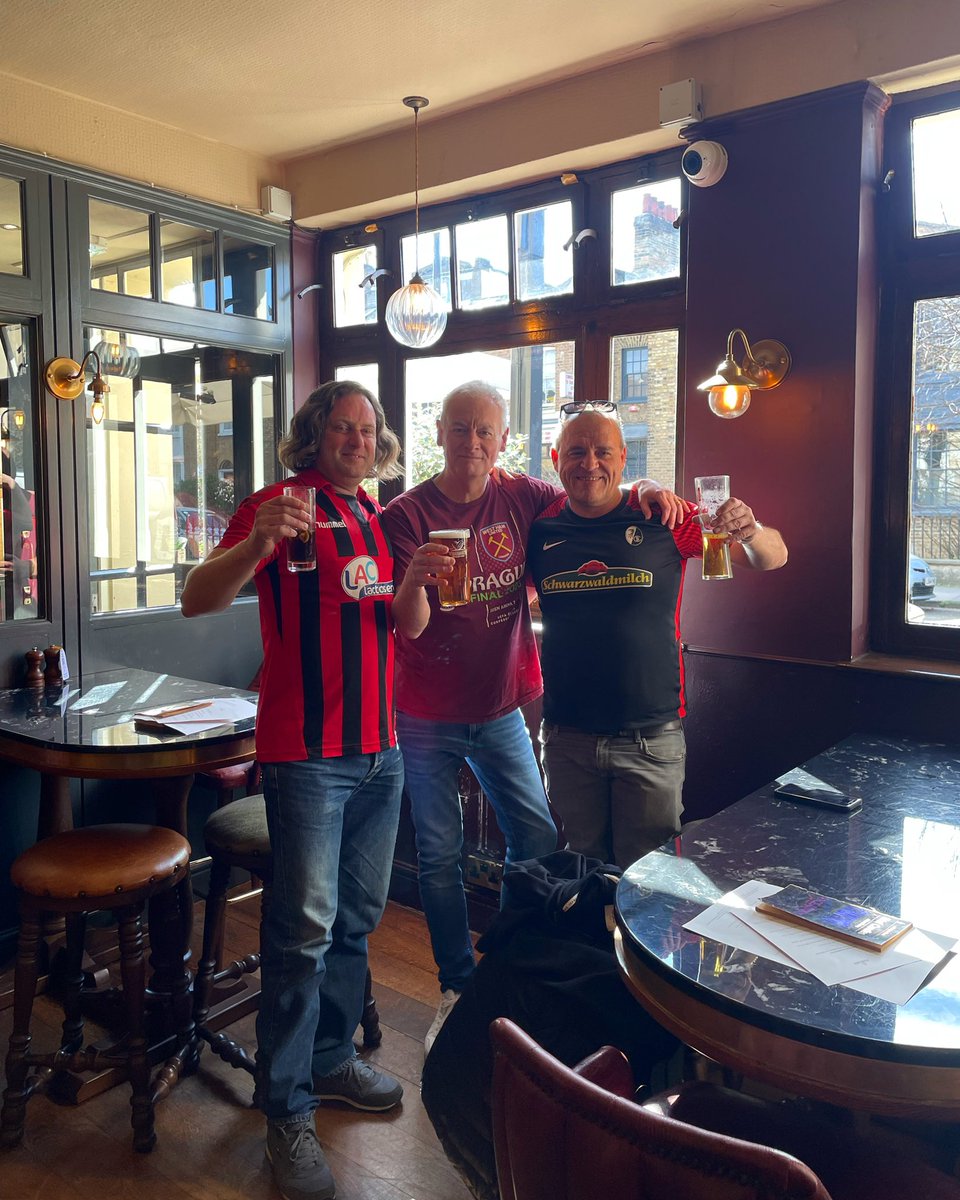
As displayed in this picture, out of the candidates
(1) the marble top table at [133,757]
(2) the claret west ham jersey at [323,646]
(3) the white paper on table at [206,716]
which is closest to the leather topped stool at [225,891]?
(1) the marble top table at [133,757]

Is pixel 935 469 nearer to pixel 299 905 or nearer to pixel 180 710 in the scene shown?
pixel 299 905

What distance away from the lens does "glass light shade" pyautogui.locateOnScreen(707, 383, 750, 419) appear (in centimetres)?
283

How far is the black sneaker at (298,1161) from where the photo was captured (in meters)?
2.08

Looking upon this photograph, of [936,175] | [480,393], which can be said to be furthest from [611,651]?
[936,175]

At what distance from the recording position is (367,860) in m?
2.29

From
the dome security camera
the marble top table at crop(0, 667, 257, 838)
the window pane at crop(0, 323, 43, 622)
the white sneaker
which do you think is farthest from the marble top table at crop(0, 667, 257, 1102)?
the dome security camera

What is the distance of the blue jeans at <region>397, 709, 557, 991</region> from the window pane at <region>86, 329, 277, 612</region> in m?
1.73

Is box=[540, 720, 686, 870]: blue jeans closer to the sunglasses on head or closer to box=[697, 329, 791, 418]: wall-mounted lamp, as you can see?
the sunglasses on head

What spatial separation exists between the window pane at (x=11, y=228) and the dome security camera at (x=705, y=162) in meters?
2.27

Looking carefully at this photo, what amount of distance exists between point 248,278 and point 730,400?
233 centimetres

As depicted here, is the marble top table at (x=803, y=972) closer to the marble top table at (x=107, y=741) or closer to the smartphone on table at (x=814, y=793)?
the smartphone on table at (x=814, y=793)

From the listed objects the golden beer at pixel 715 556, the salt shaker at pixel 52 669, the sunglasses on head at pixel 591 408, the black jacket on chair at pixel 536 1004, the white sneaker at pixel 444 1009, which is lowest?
the white sneaker at pixel 444 1009

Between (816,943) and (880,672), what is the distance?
4.83 feet

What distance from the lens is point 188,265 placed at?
12.7 feet
